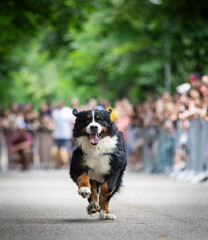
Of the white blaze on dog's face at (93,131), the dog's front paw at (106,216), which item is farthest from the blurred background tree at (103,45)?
the dog's front paw at (106,216)

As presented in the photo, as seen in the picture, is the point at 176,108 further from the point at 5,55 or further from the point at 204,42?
the point at 5,55

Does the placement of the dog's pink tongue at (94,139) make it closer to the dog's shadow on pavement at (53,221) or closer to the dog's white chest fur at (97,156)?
the dog's white chest fur at (97,156)

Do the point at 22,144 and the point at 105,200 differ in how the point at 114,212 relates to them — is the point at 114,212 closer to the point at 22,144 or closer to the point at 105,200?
the point at 105,200

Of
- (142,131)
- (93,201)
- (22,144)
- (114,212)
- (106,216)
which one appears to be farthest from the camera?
(22,144)

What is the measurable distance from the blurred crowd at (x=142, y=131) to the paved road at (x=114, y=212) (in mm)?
1919

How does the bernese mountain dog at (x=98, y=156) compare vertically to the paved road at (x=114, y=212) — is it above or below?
above

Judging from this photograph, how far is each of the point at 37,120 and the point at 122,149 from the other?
17.3m

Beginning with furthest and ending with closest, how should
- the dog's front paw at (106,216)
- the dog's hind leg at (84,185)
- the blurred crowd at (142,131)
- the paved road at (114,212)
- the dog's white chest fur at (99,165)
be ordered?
the blurred crowd at (142,131), the dog's white chest fur at (99,165), the dog's front paw at (106,216), the dog's hind leg at (84,185), the paved road at (114,212)

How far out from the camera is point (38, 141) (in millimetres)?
26859

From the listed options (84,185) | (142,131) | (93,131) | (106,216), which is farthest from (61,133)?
(84,185)

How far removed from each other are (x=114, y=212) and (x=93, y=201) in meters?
1.21

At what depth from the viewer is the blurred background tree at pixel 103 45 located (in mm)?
19219

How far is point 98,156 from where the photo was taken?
9.14 metres

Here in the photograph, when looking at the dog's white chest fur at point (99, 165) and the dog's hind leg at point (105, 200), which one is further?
the dog's white chest fur at point (99, 165)
